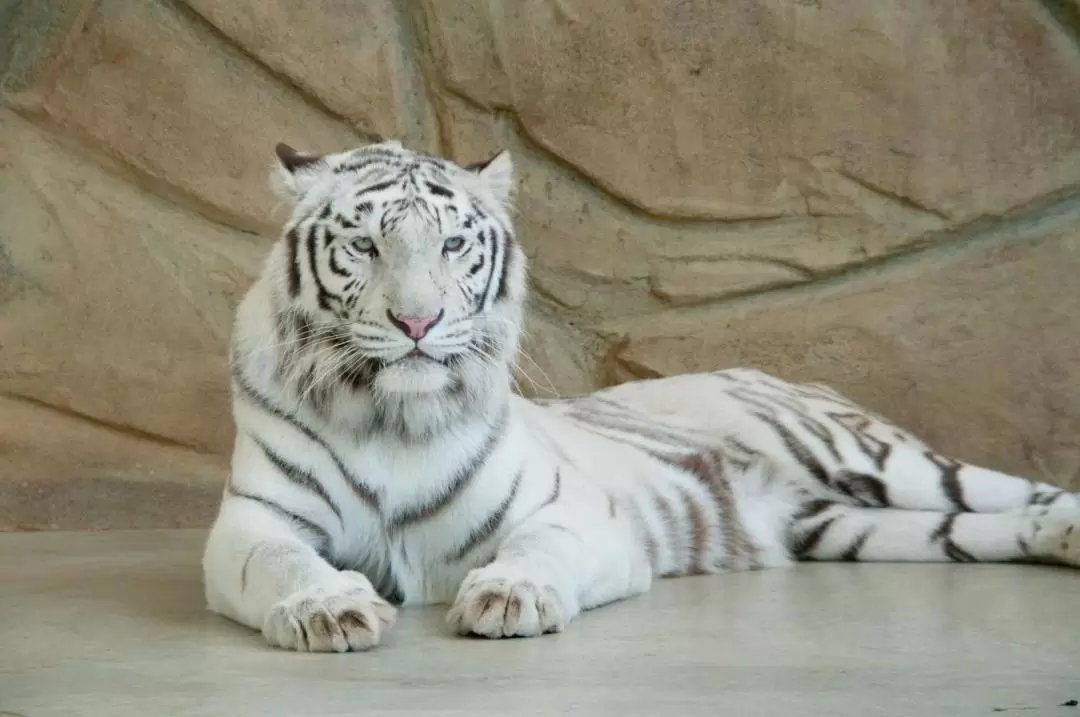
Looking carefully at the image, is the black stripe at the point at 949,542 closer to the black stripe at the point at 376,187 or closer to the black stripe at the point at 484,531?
the black stripe at the point at 484,531

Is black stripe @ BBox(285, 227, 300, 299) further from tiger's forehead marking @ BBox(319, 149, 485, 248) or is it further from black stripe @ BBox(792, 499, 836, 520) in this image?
black stripe @ BBox(792, 499, 836, 520)

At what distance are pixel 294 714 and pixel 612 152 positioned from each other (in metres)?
2.33

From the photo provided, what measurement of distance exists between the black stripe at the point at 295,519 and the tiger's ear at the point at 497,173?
0.74 metres

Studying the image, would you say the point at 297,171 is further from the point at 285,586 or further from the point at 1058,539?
the point at 1058,539

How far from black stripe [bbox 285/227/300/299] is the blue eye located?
0.42 ft

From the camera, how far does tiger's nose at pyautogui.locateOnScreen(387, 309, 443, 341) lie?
6.82 feet

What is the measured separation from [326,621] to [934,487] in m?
1.62

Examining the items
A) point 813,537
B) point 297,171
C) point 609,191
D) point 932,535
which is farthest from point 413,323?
point 609,191

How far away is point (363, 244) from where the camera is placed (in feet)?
7.18

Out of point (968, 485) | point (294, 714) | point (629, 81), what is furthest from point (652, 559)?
point (629, 81)

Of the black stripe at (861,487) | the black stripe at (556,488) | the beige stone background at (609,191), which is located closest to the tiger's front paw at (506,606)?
the black stripe at (556,488)

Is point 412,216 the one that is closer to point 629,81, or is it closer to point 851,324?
point 629,81

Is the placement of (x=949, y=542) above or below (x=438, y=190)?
below

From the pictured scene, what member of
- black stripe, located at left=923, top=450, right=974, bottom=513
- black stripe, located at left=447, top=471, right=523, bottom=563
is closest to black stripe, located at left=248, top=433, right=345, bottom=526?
black stripe, located at left=447, top=471, right=523, bottom=563
